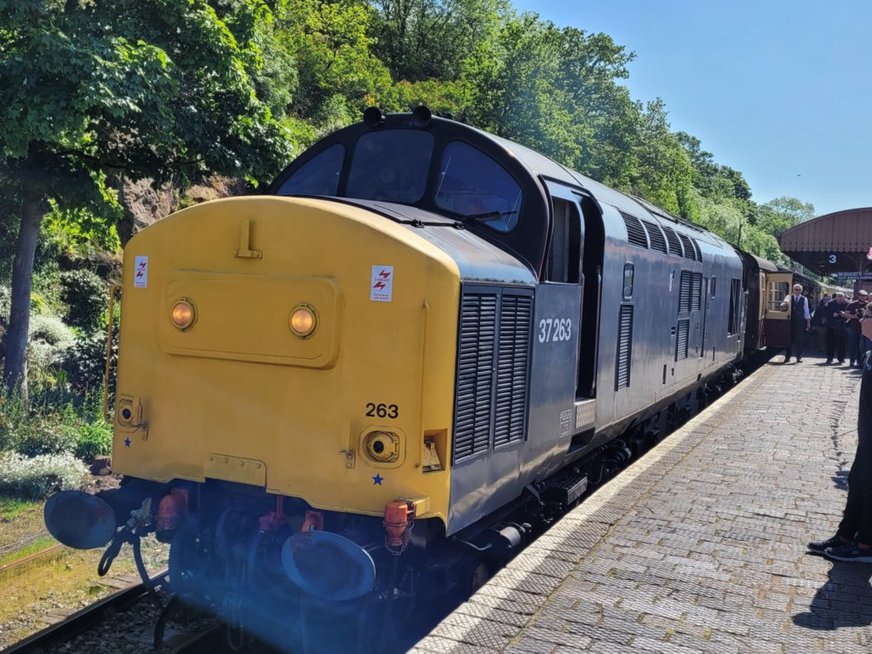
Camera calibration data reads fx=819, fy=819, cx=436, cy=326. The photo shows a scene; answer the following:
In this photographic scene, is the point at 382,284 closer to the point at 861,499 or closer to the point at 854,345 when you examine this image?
the point at 861,499

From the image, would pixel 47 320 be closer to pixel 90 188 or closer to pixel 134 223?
pixel 134 223

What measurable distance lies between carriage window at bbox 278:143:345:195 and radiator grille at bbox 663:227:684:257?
463 centimetres

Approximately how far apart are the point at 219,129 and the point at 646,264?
5813 millimetres

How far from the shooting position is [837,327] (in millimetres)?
20531

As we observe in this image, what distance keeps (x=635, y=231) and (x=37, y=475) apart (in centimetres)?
642

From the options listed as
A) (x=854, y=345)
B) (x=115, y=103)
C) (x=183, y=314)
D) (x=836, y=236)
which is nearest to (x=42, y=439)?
(x=115, y=103)

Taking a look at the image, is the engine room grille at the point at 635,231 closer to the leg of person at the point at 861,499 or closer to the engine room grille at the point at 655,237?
the engine room grille at the point at 655,237

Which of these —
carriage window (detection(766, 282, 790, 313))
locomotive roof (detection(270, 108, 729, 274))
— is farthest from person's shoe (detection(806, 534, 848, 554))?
carriage window (detection(766, 282, 790, 313))

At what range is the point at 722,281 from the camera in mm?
13695

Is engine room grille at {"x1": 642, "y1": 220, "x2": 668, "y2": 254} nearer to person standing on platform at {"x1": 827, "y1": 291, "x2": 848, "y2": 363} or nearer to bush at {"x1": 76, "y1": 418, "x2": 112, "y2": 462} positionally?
bush at {"x1": 76, "y1": 418, "x2": 112, "y2": 462}

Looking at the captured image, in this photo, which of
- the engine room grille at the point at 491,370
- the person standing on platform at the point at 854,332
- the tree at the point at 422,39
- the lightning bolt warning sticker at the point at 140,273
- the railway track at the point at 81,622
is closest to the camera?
the engine room grille at the point at 491,370

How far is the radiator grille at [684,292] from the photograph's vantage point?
32.6 ft

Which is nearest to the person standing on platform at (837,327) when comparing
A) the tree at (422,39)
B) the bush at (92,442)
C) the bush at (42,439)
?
the bush at (92,442)

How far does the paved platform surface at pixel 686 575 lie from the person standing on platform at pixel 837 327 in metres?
12.7
